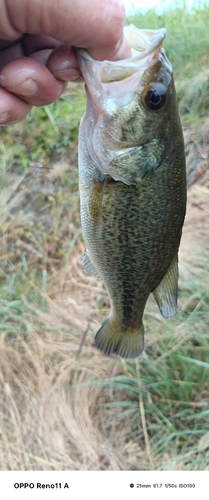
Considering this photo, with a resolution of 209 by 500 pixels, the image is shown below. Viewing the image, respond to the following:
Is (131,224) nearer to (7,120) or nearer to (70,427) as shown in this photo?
(7,120)

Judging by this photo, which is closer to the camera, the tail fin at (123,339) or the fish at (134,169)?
the fish at (134,169)

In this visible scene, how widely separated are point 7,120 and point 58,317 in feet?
2.66

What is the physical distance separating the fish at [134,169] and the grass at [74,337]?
0.61 metres

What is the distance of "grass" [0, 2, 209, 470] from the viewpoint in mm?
1205

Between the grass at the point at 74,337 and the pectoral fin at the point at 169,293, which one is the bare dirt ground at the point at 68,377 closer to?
the grass at the point at 74,337

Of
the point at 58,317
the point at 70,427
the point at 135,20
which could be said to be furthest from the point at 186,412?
the point at 135,20

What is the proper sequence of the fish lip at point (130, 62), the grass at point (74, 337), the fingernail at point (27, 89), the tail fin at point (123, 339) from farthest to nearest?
the grass at point (74, 337) < the tail fin at point (123, 339) < the fingernail at point (27, 89) < the fish lip at point (130, 62)

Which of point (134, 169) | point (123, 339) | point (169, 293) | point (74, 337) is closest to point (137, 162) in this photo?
point (134, 169)

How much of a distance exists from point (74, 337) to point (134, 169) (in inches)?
35.0

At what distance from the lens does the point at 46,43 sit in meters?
0.65

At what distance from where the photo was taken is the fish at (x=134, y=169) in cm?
52

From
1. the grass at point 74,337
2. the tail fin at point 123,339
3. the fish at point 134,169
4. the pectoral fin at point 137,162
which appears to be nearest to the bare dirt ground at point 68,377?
the grass at point 74,337

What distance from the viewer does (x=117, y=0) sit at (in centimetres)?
49

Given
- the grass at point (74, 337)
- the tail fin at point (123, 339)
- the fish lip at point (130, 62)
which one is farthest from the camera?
the grass at point (74, 337)
